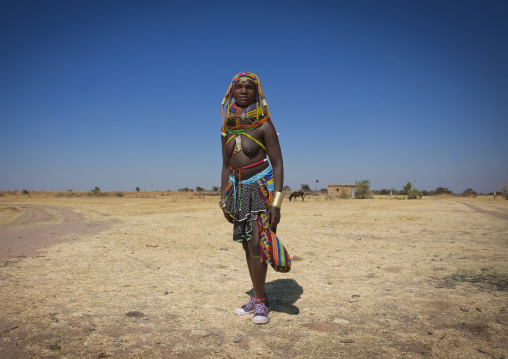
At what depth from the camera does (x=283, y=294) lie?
13.9ft

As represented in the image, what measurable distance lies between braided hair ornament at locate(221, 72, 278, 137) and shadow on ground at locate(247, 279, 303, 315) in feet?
6.76

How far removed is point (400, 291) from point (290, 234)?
5280mm

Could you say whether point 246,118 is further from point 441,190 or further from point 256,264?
point 441,190

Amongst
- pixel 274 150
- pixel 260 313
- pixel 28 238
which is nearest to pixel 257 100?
pixel 274 150

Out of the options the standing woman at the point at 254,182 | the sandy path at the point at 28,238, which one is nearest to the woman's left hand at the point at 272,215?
the standing woman at the point at 254,182

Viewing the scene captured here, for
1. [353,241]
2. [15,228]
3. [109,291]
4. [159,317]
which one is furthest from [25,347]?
[15,228]

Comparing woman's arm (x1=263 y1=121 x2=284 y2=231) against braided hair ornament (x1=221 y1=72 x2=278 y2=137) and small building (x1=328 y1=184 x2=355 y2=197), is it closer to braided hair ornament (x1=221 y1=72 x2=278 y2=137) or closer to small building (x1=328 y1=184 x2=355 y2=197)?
braided hair ornament (x1=221 y1=72 x2=278 y2=137)

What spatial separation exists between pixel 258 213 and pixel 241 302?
1.19m

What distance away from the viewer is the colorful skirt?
132 inches

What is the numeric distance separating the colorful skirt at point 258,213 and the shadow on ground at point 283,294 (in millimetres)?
592

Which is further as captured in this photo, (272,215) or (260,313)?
(272,215)

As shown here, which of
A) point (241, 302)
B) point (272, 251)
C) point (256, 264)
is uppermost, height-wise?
point (272, 251)

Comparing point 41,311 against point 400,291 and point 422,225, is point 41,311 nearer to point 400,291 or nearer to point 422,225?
point 400,291

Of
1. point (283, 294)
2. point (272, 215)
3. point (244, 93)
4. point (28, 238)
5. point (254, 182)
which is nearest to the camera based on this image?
point (272, 215)
